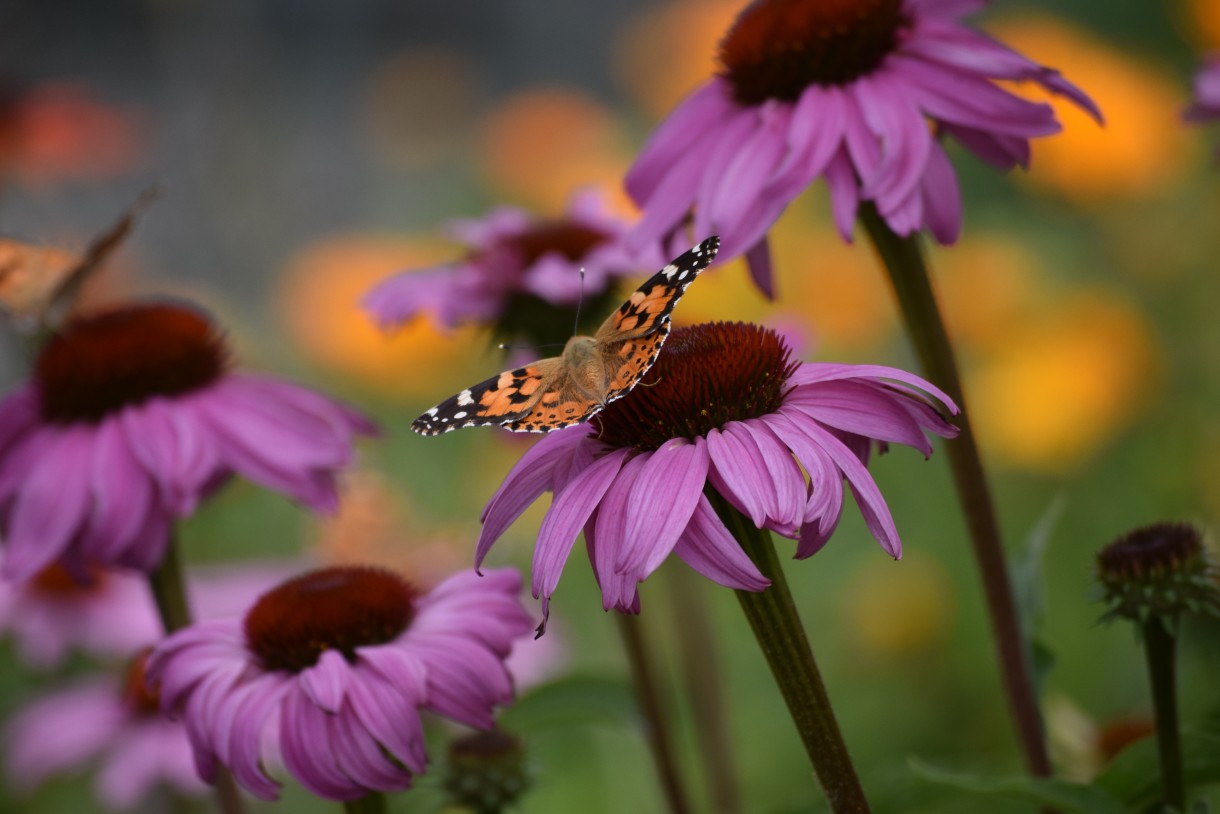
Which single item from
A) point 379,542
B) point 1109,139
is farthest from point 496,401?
point 1109,139

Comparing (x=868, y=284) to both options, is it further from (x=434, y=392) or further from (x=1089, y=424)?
(x=434, y=392)

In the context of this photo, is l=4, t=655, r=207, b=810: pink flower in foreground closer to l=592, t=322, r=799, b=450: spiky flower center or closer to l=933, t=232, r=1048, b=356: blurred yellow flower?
l=592, t=322, r=799, b=450: spiky flower center

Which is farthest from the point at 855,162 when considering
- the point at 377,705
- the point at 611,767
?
the point at 611,767

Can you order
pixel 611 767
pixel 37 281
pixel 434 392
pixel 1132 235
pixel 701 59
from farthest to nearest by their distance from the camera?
pixel 701 59, pixel 434 392, pixel 1132 235, pixel 611 767, pixel 37 281

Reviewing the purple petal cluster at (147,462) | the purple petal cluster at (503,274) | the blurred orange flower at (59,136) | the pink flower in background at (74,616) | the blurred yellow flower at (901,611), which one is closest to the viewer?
the purple petal cluster at (147,462)

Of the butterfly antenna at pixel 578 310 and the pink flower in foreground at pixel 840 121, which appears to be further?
the butterfly antenna at pixel 578 310

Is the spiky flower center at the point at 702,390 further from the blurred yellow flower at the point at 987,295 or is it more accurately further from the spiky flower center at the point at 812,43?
the blurred yellow flower at the point at 987,295

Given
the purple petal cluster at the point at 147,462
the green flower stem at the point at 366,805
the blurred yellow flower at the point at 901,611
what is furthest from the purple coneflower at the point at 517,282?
the blurred yellow flower at the point at 901,611

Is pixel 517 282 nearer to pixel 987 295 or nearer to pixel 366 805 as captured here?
pixel 366 805
